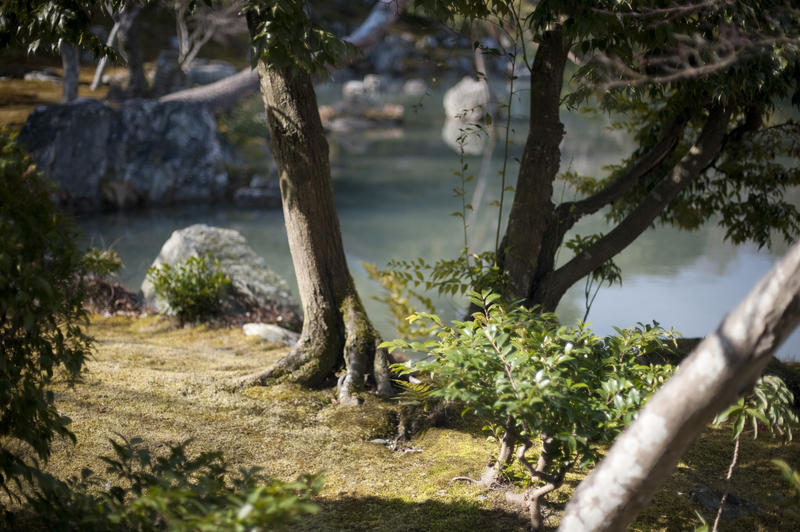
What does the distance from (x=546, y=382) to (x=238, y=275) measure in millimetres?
4856

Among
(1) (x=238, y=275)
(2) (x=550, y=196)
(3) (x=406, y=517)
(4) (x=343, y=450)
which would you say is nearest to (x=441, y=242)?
(1) (x=238, y=275)

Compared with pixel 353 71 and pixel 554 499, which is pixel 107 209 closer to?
pixel 554 499

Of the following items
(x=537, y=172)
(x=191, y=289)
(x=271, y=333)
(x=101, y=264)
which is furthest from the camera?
(x=101, y=264)

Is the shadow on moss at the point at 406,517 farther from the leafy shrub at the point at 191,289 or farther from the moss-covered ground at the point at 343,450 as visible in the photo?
the leafy shrub at the point at 191,289

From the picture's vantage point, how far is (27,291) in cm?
187

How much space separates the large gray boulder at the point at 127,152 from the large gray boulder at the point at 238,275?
6197mm

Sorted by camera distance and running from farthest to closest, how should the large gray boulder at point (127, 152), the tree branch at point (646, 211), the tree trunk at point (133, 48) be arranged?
the tree trunk at point (133, 48) → the large gray boulder at point (127, 152) → the tree branch at point (646, 211)

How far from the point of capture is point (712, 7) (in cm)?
292

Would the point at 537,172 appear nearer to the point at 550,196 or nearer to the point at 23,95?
the point at 550,196

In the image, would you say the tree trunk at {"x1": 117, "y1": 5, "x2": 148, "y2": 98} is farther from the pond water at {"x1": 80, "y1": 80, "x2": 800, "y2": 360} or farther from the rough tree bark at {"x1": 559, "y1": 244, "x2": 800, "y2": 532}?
the rough tree bark at {"x1": 559, "y1": 244, "x2": 800, "y2": 532}

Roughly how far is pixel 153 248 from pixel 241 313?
15.1 feet

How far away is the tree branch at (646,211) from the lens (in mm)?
4156

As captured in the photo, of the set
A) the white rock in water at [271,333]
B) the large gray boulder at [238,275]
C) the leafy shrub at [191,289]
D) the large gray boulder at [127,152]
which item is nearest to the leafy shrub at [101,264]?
the large gray boulder at [238,275]

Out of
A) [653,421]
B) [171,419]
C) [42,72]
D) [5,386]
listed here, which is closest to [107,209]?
[42,72]
